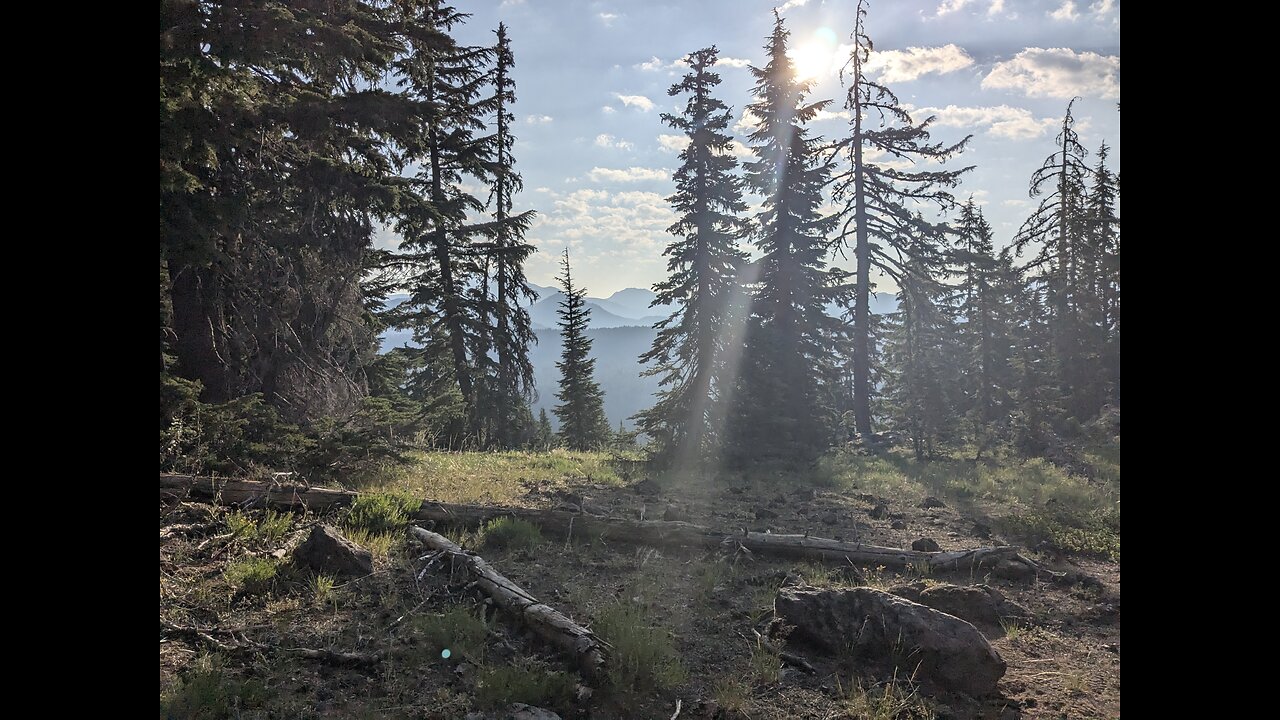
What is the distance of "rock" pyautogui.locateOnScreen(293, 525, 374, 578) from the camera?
5.89 meters

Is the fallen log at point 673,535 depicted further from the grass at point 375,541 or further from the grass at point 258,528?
the grass at point 375,541

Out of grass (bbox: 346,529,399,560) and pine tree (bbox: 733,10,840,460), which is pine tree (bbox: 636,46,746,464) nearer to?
pine tree (bbox: 733,10,840,460)

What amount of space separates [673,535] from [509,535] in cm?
242

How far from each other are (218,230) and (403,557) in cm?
525

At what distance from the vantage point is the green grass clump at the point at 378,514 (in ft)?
23.1

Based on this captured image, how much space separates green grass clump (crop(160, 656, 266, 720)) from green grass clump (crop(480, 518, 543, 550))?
12.0 ft

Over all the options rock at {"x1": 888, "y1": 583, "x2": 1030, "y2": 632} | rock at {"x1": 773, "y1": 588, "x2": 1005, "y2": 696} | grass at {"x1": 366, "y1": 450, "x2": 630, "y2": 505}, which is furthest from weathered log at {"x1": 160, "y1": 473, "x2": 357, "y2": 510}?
rock at {"x1": 888, "y1": 583, "x2": 1030, "y2": 632}

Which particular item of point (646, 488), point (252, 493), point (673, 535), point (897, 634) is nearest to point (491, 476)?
point (646, 488)

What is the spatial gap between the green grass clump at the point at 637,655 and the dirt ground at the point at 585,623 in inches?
3.4

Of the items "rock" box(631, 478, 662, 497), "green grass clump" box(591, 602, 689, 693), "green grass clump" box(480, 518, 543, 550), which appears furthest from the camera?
"rock" box(631, 478, 662, 497)

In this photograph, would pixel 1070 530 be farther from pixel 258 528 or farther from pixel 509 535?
pixel 258 528

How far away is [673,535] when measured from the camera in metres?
8.62
